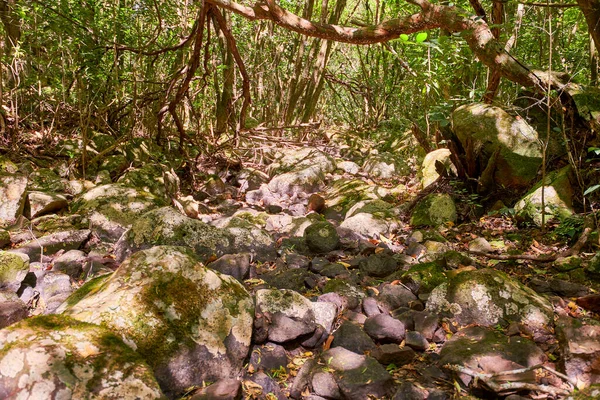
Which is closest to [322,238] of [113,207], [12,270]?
[113,207]

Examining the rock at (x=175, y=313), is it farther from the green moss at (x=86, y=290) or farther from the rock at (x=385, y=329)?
the rock at (x=385, y=329)

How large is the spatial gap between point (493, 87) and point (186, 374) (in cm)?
534

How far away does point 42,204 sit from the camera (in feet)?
16.3

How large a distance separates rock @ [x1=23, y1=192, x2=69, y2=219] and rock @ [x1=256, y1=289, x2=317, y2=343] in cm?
339

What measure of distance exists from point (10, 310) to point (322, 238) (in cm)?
271

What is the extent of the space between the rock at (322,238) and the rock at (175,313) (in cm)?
178

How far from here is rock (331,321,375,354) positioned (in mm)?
2601

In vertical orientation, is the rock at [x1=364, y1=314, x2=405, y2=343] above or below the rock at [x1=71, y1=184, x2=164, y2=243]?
above

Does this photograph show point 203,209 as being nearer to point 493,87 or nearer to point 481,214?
point 481,214

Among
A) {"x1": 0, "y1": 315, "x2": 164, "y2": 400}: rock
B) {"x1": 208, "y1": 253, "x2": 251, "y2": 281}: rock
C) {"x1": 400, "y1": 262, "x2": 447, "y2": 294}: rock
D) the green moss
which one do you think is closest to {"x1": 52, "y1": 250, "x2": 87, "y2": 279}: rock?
the green moss

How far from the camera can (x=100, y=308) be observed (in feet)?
7.51

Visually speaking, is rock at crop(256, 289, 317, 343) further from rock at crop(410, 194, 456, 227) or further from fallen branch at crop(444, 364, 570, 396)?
rock at crop(410, 194, 456, 227)

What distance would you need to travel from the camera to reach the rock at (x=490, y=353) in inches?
88.7

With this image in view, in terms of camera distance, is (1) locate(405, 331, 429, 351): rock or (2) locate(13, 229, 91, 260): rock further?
(2) locate(13, 229, 91, 260): rock
